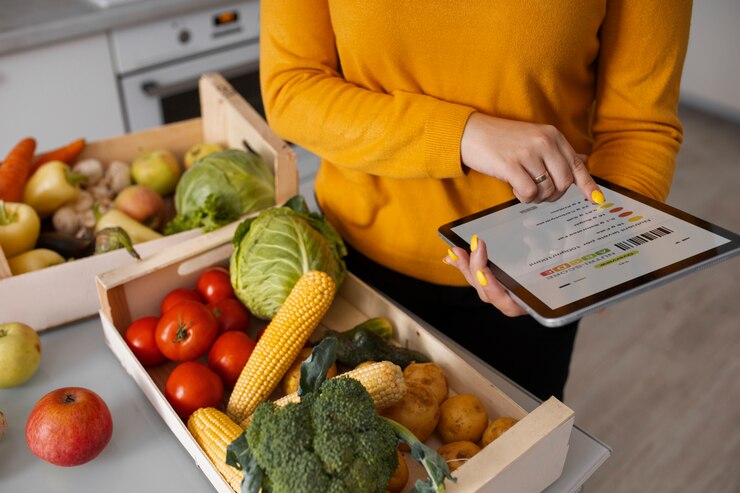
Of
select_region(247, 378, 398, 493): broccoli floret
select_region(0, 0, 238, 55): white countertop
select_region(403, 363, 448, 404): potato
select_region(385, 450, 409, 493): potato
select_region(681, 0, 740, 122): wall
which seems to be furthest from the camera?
select_region(681, 0, 740, 122): wall

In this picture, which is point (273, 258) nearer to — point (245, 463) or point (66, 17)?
point (245, 463)

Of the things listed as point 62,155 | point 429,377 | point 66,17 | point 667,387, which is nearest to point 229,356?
point 429,377

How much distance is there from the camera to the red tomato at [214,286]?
1.01 metres

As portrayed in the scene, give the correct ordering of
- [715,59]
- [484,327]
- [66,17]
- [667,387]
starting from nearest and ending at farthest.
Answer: [484,327] < [66,17] < [667,387] < [715,59]

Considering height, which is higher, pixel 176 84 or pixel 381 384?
pixel 381 384

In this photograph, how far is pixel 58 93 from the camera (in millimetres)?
1938

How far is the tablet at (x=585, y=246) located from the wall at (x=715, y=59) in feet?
8.97

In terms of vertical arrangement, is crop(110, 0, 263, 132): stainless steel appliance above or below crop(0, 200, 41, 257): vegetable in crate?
below

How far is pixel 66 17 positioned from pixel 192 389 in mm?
1402

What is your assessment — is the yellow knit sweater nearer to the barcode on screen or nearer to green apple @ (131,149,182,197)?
the barcode on screen

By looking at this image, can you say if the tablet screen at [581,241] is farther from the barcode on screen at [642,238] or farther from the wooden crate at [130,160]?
the wooden crate at [130,160]

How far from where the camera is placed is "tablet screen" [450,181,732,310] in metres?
0.71

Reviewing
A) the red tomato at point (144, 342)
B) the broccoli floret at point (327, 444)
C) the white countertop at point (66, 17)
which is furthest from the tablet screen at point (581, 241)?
the white countertop at point (66, 17)

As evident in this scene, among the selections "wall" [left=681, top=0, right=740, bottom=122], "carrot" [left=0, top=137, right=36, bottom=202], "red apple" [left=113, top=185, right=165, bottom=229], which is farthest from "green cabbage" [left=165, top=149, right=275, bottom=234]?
"wall" [left=681, top=0, right=740, bottom=122]
